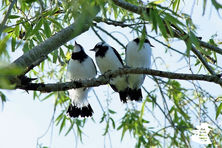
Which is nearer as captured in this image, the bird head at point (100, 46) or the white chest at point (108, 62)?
the white chest at point (108, 62)

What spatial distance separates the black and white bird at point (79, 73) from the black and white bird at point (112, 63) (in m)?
0.10

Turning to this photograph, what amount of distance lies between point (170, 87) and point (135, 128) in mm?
517

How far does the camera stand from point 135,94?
11.8 ft

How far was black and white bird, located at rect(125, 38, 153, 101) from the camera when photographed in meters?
3.45

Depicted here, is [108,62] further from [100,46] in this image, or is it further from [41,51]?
[41,51]

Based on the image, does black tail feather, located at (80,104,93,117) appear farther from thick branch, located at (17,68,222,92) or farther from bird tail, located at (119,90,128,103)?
thick branch, located at (17,68,222,92)

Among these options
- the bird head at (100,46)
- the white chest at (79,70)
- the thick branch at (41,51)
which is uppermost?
the bird head at (100,46)

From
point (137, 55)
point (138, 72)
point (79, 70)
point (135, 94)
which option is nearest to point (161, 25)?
point (138, 72)

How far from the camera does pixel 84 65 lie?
11.4ft

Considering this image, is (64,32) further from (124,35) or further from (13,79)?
(124,35)

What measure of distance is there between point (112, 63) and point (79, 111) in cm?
56

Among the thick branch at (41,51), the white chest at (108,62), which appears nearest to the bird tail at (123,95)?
the white chest at (108,62)

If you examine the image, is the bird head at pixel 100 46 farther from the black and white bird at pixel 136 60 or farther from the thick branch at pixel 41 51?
the thick branch at pixel 41 51

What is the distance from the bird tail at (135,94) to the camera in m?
3.54
